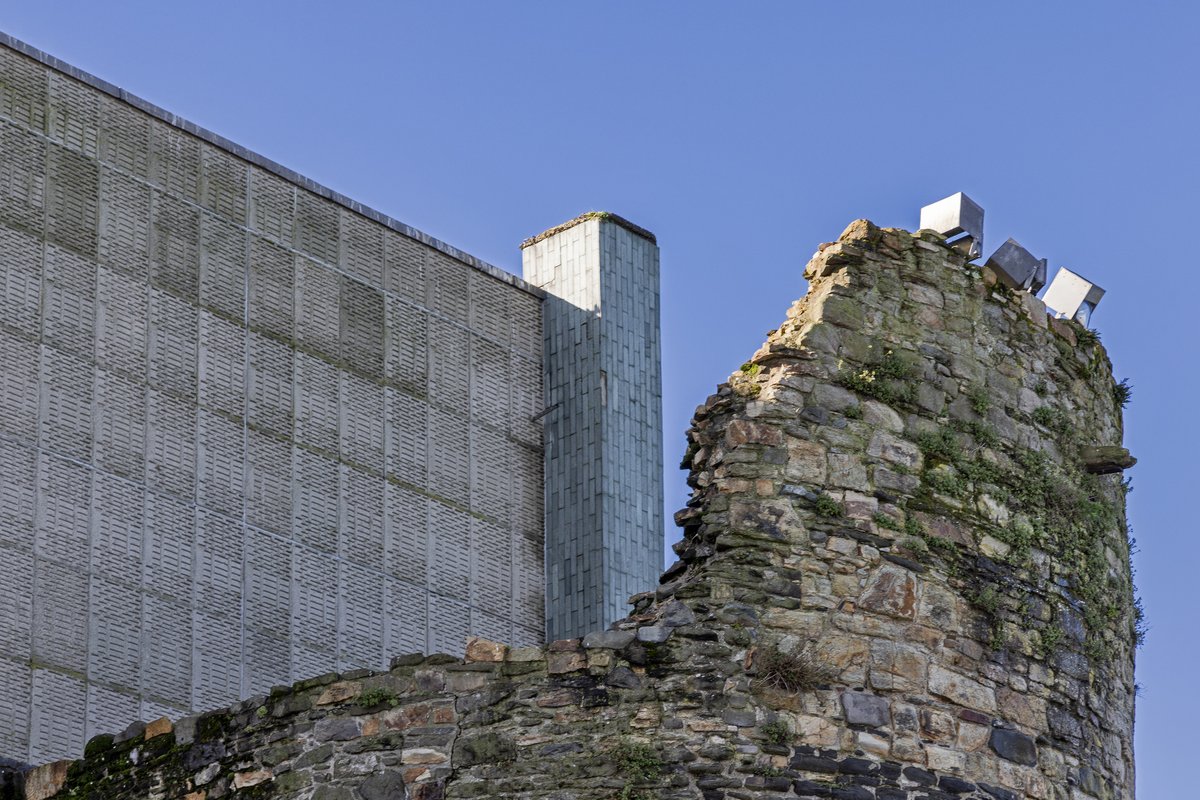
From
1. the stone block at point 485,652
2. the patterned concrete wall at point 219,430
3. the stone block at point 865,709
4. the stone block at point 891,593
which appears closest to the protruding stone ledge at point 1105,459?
the stone block at point 891,593

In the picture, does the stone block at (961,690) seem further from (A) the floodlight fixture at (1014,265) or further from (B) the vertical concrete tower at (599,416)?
(B) the vertical concrete tower at (599,416)

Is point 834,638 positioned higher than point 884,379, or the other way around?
point 884,379

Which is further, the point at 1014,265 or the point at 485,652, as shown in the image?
the point at 1014,265

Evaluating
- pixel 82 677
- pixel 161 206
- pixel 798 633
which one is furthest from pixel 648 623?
pixel 161 206

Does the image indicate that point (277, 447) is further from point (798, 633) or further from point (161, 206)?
point (798, 633)

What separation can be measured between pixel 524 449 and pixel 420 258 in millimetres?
1706

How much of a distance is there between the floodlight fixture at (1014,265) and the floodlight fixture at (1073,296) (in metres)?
0.44

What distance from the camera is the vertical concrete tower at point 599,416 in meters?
19.3

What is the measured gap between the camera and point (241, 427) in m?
17.8

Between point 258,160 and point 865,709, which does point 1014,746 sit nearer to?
point 865,709

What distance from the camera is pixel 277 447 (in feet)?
58.9

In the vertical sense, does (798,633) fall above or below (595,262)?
below

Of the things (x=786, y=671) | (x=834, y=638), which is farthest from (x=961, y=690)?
(x=786, y=671)

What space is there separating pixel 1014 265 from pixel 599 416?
561 cm
